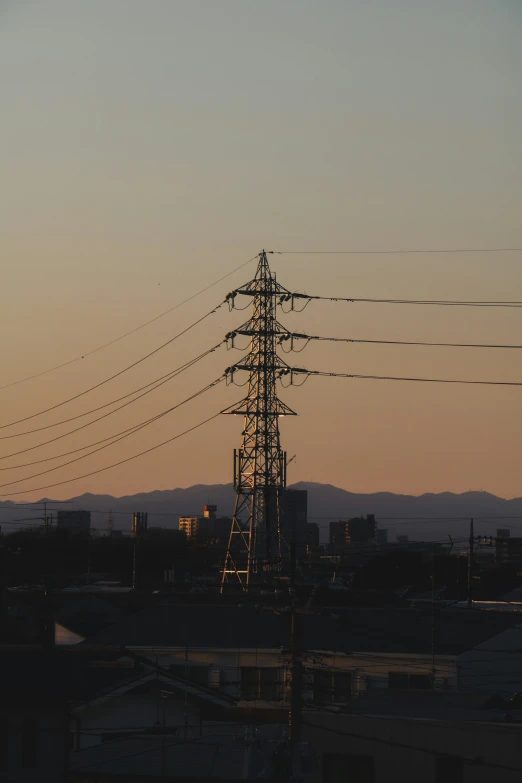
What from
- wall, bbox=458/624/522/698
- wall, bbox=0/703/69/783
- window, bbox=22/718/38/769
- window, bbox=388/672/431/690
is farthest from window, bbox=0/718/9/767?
wall, bbox=458/624/522/698

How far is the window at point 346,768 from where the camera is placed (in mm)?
28156

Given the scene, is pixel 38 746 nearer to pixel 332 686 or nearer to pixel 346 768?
pixel 346 768

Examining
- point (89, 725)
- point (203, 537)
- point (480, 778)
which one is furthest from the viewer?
point (203, 537)

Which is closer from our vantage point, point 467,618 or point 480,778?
point 480,778

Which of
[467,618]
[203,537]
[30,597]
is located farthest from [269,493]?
[203,537]

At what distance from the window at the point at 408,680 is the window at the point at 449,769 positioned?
33.2 feet

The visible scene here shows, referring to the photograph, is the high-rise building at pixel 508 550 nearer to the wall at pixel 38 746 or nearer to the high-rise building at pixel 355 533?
the high-rise building at pixel 355 533

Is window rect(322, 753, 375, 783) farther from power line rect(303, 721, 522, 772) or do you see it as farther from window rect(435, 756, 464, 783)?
window rect(435, 756, 464, 783)

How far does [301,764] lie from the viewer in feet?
79.7

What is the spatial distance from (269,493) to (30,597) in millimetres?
12189

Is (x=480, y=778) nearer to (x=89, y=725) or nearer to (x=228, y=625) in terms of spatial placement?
(x=89, y=725)

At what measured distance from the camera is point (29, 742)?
81.2ft

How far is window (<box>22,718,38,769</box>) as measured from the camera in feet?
80.4

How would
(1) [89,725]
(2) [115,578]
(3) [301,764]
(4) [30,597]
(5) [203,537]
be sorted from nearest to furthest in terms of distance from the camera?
1. (3) [301,764]
2. (1) [89,725]
3. (4) [30,597]
4. (2) [115,578]
5. (5) [203,537]
